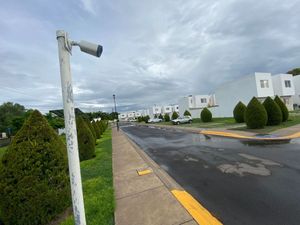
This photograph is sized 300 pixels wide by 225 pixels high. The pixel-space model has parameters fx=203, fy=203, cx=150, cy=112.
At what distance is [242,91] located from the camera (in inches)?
1422

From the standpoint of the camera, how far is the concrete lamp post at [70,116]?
8.15 feet

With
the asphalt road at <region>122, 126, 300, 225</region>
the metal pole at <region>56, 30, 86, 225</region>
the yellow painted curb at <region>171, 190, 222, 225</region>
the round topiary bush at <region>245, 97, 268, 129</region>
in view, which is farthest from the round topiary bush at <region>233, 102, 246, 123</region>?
the metal pole at <region>56, 30, 86, 225</region>

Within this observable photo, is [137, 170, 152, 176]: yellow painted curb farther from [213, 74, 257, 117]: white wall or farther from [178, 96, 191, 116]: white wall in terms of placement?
[178, 96, 191, 116]: white wall

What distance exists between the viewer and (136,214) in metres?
4.08

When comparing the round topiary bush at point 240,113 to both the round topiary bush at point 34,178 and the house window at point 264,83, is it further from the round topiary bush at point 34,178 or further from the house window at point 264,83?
the round topiary bush at point 34,178

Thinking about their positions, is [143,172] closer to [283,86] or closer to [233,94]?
[233,94]

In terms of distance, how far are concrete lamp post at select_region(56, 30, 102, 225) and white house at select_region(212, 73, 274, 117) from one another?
3602 cm

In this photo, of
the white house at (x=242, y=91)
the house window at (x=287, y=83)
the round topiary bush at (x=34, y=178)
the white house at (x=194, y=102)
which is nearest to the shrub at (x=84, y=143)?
the round topiary bush at (x=34, y=178)

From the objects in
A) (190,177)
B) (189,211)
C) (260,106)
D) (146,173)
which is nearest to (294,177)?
(190,177)

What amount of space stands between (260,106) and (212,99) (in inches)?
2019

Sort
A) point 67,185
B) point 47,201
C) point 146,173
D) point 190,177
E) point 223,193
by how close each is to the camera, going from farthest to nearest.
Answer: point 146,173, point 190,177, point 223,193, point 67,185, point 47,201

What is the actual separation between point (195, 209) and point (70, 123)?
121 inches

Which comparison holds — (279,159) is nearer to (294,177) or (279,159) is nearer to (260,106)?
(294,177)

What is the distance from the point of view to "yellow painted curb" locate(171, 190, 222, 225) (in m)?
3.63
